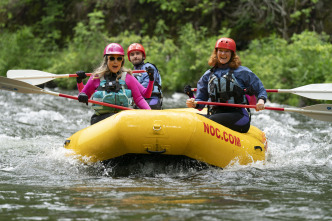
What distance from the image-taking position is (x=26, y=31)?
20.4 m

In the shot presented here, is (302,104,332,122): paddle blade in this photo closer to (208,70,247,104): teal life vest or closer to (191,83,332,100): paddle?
(191,83,332,100): paddle

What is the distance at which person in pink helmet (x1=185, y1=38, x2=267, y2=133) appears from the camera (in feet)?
18.6

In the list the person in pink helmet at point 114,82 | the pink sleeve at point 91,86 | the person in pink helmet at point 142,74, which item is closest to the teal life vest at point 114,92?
the person in pink helmet at point 114,82

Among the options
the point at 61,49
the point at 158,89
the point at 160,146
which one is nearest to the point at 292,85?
the point at 158,89

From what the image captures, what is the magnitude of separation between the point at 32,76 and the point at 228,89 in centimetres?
292

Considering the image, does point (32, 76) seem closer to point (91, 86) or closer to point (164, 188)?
point (91, 86)

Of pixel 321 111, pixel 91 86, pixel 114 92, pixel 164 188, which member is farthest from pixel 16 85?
pixel 321 111

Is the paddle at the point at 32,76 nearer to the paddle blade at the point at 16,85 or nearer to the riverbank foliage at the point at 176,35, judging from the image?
the paddle blade at the point at 16,85

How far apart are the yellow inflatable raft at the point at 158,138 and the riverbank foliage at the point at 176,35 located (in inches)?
272

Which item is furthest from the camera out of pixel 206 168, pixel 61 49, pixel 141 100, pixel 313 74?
pixel 61 49

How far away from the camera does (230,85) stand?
18.6ft

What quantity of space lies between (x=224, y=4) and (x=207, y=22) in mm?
886

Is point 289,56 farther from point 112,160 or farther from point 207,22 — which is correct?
point 112,160

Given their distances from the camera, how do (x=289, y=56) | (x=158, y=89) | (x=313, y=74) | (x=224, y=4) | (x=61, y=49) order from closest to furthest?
(x=158, y=89)
(x=313, y=74)
(x=289, y=56)
(x=224, y=4)
(x=61, y=49)
